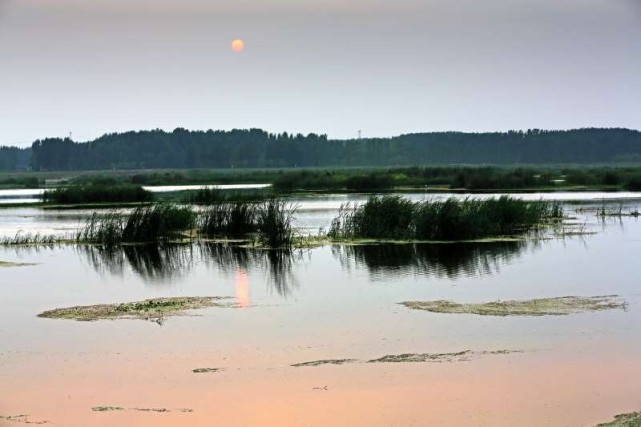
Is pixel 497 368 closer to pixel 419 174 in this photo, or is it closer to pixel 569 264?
pixel 569 264

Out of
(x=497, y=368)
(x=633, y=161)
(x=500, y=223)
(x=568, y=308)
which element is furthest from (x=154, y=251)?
(x=633, y=161)

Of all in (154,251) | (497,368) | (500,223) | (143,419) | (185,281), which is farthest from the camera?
(500,223)

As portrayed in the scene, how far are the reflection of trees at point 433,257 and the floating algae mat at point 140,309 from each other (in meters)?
4.61

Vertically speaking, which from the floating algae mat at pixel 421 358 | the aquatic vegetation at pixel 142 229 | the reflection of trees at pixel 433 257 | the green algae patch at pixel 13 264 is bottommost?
the floating algae mat at pixel 421 358

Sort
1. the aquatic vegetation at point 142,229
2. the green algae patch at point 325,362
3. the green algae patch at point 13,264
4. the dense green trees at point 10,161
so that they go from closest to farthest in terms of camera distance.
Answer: the green algae patch at point 325,362, the green algae patch at point 13,264, the aquatic vegetation at point 142,229, the dense green trees at point 10,161

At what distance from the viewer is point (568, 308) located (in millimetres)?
17562

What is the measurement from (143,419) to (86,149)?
169m

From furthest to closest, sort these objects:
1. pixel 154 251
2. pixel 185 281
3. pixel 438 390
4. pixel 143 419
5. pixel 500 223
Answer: pixel 500 223, pixel 154 251, pixel 185 281, pixel 438 390, pixel 143 419

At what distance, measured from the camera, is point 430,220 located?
1127 inches

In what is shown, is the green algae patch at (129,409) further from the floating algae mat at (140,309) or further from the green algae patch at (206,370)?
the floating algae mat at (140,309)

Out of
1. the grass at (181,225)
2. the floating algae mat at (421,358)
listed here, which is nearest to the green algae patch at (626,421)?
the floating algae mat at (421,358)

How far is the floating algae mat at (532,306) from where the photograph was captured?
17.2 metres

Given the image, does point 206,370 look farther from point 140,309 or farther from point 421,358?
point 140,309

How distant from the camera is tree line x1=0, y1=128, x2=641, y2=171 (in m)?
170
